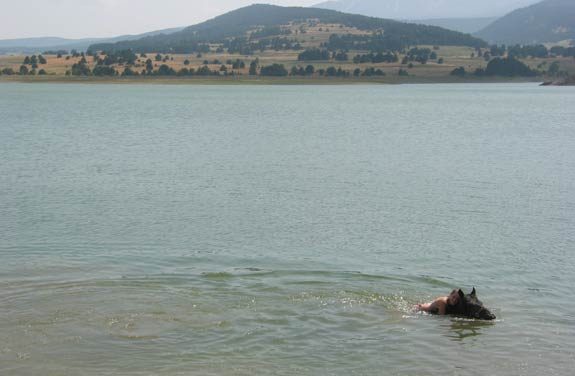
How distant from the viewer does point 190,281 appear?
21641 millimetres

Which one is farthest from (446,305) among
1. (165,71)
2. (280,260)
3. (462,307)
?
(165,71)

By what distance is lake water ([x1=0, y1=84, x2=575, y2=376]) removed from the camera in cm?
1675

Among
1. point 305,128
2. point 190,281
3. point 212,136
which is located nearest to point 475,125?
point 305,128

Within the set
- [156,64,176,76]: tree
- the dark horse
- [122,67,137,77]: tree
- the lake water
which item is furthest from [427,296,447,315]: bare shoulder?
[156,64,176,76]: tree

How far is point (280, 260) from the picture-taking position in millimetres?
24219

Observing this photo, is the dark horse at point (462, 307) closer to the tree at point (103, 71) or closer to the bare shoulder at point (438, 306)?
the bare shoulder at point (438, 306)

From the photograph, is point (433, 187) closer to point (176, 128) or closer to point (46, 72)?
point (176, 128)

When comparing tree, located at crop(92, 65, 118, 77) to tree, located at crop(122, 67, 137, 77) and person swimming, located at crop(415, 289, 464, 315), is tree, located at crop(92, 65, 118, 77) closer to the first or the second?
tree, located at crop(122, 67, 137, 77)

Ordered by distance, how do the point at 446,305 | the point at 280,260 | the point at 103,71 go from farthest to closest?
the point at 103,71
the point at 280,260
the point at 446,305

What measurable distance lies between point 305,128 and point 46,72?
133m

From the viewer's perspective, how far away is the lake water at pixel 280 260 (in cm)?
1675

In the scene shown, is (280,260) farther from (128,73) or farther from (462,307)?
(128,73)

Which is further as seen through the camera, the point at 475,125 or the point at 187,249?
the point at 475,125

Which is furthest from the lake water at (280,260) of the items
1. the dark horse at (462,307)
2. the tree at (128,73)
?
the tree at (128,73)
